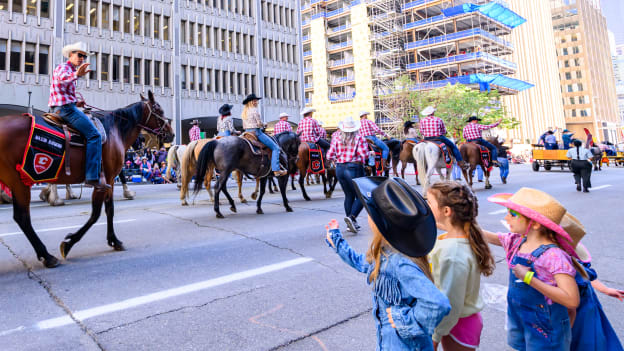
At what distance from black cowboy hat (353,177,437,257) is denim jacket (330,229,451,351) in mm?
120

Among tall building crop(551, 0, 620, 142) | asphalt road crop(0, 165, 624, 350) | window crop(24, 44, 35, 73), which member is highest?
tall building crop(551, 0, 620, 142)

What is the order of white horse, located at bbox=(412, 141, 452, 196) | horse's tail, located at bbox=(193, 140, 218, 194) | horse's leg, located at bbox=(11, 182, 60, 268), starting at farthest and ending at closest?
white horse, located at bbox=(412, 141, 452, 196), horse's tail, located at bbox=(193, 140, 218, 194), horse's leg, located at bbox=(11, 182, 60, 268)

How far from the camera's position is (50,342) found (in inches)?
104

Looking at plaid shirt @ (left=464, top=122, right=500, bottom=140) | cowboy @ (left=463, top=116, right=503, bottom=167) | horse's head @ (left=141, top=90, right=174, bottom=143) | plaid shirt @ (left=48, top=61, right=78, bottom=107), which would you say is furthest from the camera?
plaid shirt @ (left=464, top=122, right=500, bottom=140)

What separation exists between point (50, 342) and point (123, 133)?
13.4 feet

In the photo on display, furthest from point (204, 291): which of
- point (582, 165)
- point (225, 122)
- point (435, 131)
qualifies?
point (582, 165)

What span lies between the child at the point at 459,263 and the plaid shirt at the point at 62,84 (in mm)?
5044

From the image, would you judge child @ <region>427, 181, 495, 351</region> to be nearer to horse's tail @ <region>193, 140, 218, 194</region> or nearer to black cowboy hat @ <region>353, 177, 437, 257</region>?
black cowboy hat @ <region>353, 177, 437, 257</region>

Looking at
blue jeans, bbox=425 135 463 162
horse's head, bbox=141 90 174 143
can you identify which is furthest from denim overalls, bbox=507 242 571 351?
blue jeans, bbox=425 135 463 162

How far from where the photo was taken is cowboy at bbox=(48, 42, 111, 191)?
4.93 meters

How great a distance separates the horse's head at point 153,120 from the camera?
651cm

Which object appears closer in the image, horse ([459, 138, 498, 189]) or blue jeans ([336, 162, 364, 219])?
blue jeans ([336, 162, 364, 219])

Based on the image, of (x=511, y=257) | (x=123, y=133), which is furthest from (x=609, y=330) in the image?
(x=123, y=133)

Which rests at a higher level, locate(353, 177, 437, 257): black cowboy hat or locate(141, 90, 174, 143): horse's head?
locate(141, 90, 174, 143): horse's head
